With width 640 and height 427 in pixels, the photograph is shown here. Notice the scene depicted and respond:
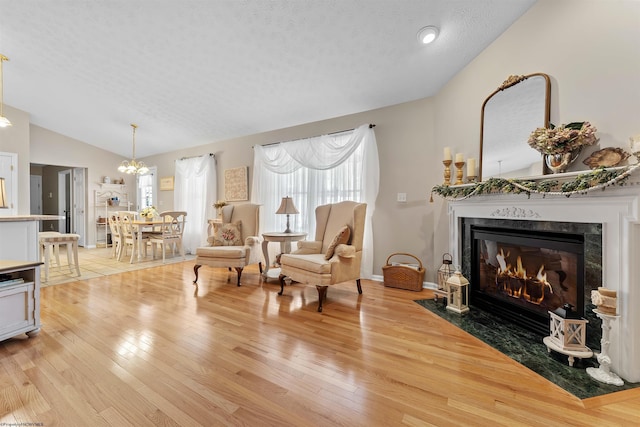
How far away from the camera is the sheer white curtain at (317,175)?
382 centimetres

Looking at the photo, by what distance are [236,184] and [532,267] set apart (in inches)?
184

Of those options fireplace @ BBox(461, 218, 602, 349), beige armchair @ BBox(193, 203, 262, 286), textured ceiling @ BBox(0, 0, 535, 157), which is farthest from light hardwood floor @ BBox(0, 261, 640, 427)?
textured ceiling @ BBox(0, 0, 535, 157)

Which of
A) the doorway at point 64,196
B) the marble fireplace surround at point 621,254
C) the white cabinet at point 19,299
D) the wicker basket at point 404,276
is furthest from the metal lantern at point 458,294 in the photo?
the doorway at point 64,196

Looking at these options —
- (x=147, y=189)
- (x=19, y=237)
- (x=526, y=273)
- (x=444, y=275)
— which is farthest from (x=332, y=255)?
(x=147, y=189)

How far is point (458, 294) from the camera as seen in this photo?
261 cm

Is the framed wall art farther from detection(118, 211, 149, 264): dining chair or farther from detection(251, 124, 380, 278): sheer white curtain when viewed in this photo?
detection(118, 211, 149, 264): dining chair

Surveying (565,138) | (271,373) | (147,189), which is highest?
(147,189)

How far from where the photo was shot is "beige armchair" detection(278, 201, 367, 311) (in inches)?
109

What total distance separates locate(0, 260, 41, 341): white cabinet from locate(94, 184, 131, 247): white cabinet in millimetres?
5635

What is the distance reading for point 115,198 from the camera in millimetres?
7336

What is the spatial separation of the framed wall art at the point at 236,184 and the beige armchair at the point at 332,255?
2.21 meters

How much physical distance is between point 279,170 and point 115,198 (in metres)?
5.52

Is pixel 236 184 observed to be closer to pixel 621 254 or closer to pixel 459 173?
pixel 459 173

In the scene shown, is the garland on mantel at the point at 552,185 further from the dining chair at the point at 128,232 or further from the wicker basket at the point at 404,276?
the dining chair at the point at 128,232
